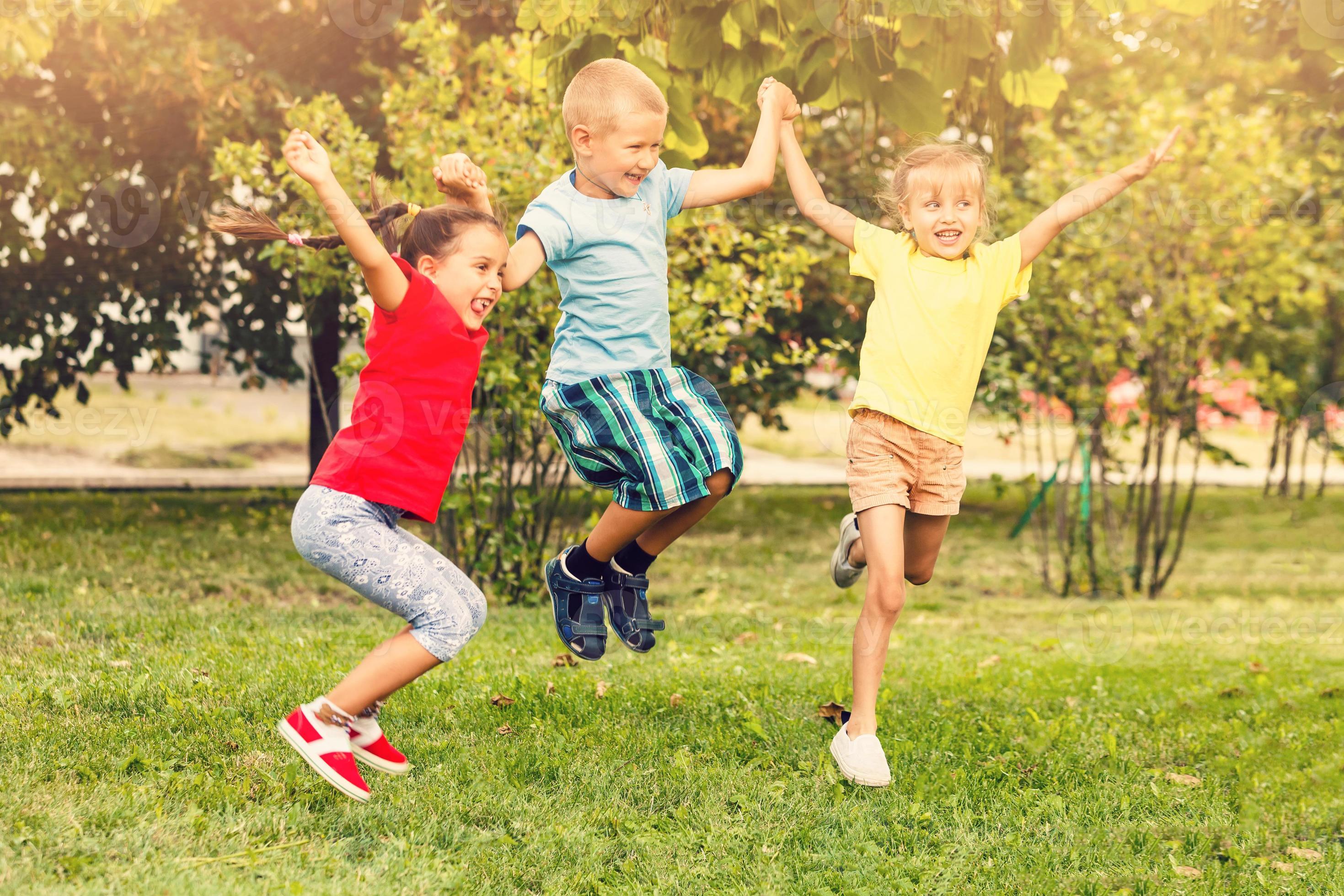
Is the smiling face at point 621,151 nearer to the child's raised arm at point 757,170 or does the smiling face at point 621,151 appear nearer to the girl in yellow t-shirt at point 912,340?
the child's raised arm at point 757,170

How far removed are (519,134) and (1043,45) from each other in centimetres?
344

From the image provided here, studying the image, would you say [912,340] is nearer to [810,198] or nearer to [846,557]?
[810,198]

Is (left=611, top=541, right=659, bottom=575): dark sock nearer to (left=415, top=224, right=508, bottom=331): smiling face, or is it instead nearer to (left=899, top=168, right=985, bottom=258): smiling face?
(left=415, top=224, right=508, bottom=331): smiling face

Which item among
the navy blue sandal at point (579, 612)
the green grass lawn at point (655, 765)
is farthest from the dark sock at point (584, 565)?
the green grass lawn at point (655, 765)

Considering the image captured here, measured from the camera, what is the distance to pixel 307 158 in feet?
9.89

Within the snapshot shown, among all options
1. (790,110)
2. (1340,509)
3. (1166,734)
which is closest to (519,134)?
(790,110)

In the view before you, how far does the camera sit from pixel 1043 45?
453 cm

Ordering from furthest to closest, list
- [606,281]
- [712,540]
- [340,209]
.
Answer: [712,540], [606,281], [340,209]

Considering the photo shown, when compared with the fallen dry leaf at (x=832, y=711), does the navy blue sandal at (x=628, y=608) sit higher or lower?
higher

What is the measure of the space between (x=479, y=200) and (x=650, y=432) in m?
0.86

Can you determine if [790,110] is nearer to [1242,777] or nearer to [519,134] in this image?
[1242,777]

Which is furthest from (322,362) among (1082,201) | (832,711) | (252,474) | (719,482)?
(1082,201)

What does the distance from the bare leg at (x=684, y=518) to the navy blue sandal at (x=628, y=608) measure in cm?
12

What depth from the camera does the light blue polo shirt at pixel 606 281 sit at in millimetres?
3600
